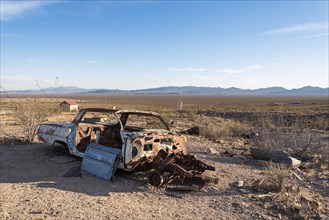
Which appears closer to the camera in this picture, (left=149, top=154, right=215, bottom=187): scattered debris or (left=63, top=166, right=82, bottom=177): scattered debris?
(left=149, top=154, right=215, bottom=187): scattered debris

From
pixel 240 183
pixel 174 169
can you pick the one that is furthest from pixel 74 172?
pixel 240 183

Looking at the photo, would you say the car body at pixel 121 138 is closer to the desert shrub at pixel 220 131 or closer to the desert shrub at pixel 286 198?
the desert shrub at pixel 286 198

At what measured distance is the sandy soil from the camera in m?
5.75

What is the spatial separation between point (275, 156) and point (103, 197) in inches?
241

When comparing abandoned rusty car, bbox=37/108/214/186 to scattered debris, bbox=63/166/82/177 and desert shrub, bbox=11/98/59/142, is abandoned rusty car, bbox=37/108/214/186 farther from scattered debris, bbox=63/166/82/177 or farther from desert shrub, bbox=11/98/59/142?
desert shrub, bbox=11/98/59/142

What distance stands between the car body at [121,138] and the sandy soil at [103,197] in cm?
51

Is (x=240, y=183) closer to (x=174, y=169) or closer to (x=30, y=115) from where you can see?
(x=174, y=169)

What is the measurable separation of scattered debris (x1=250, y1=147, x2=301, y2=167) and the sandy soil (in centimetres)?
153

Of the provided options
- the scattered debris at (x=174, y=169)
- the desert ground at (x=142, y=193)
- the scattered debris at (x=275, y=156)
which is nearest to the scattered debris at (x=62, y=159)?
the desert ground at (x=142, y=193)

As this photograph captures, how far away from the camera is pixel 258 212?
6141 millimetres

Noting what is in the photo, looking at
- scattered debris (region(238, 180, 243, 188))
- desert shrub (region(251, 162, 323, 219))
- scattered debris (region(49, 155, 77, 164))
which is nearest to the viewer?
desert shrub (region(251, 162, 323, 219))

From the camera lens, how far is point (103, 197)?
6500 mm

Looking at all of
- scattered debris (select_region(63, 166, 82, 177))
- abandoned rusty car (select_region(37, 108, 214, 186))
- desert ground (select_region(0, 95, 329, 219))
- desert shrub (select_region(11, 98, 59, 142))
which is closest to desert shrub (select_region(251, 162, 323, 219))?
desert ground (select_region(0, 95, 329, 219))

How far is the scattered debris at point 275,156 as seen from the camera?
33.6 feet
